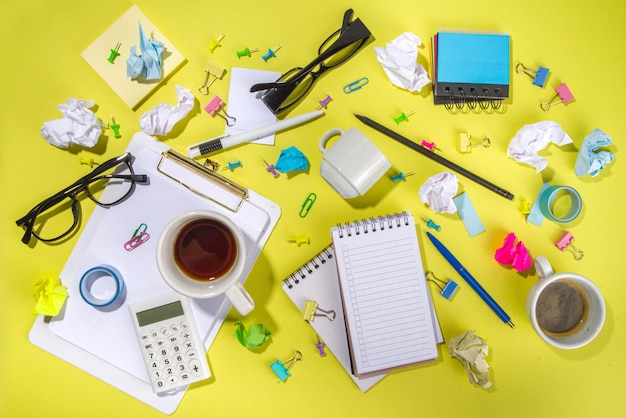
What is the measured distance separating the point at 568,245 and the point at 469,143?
0.31m

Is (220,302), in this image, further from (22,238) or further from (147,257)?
(22,238)

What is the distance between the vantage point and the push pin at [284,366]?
972mm

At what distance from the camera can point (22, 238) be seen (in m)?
0.96

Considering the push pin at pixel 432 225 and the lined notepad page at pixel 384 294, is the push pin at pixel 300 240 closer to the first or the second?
the lined notepad page at pixel 384 294

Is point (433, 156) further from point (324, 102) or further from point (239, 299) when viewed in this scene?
point (239, 299)

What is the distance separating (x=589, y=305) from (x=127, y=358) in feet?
3.08

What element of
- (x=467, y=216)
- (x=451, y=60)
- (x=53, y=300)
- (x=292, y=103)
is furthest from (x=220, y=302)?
(x=451, y=60)

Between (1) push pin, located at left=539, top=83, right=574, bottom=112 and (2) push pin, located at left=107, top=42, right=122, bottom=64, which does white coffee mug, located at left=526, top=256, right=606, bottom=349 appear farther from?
(2) push pin, located at left=107, top=42, right=122, bottom=64

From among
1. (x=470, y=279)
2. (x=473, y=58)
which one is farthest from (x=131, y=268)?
(x=473, y=58)

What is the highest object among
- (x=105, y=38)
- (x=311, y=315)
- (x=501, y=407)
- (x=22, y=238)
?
(x=105, y=38)

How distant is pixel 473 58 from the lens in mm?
993

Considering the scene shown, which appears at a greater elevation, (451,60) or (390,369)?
(451,60)

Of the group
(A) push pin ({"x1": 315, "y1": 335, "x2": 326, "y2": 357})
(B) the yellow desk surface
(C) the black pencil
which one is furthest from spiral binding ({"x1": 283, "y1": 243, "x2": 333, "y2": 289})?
(C) the black pencil

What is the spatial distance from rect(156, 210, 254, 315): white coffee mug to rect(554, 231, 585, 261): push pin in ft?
2.16
